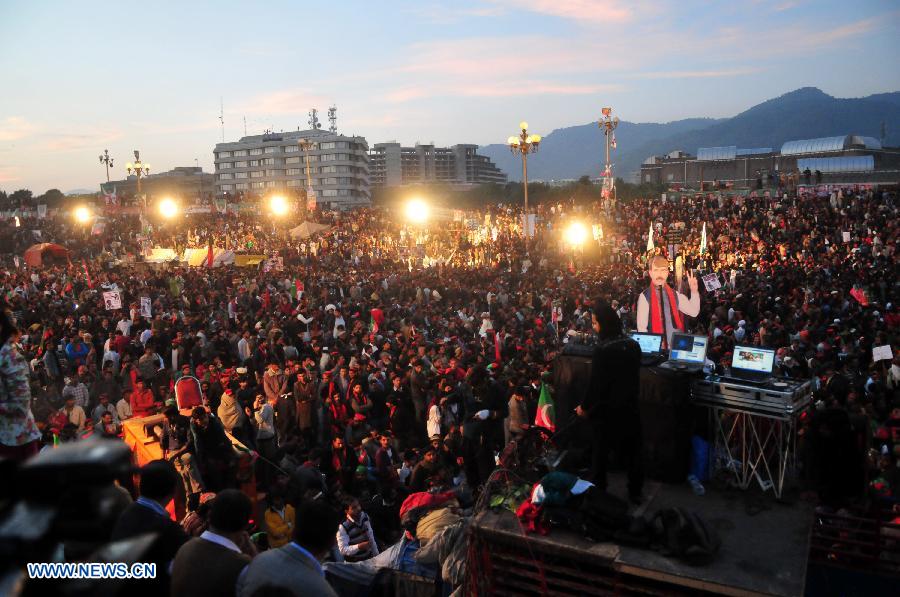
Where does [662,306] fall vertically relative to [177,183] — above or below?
below

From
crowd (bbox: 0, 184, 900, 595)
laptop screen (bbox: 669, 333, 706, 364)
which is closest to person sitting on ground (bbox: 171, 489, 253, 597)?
crowd (bbox: 0, 184, 900, 595)

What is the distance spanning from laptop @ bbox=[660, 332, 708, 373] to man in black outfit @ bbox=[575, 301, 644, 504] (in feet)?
2.25

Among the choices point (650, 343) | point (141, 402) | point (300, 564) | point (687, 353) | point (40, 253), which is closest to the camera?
point (300, 564)

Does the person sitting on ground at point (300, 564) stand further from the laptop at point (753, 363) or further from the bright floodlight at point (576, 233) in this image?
the bright floodlight at point (576, 233)

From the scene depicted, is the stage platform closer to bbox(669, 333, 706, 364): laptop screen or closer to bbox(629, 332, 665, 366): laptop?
bbox(669, 333, 706, 364): laptop screen

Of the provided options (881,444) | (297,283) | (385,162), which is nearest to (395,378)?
(881,444)

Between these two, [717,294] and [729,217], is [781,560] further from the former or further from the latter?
[729,217]

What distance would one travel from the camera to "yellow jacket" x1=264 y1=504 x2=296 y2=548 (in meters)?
6.40

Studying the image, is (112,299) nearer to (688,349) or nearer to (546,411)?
(546,411)

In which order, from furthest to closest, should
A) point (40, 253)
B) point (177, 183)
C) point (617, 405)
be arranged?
point (177, 183) < point (40, 253) < point (617, 405)

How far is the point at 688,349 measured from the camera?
5.89 meters

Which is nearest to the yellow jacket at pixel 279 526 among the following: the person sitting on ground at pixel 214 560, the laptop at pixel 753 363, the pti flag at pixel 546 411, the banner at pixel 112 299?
the pti flag at pixel 546 411

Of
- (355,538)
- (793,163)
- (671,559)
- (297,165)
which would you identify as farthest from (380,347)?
(297,165)

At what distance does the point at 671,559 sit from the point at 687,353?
2055 millimetres
